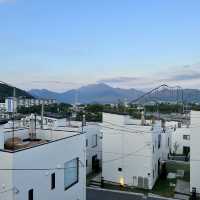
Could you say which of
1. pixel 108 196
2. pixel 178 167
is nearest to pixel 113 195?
pixel 108 196

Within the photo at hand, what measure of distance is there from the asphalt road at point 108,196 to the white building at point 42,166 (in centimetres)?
448

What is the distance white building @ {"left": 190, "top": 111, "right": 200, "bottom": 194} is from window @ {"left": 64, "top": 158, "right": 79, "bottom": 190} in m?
8.79

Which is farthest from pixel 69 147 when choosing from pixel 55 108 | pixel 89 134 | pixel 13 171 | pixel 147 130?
pixel 55 108

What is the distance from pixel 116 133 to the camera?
24.2 meters

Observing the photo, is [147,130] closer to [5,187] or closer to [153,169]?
[153,169]

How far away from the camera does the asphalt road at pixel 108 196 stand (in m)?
20.5

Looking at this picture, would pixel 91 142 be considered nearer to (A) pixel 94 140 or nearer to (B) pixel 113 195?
(A) pixel 94 140

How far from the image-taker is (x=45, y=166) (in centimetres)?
1268

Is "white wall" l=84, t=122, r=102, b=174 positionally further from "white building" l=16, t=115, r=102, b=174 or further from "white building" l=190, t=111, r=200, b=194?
"white building" l=190, t=111, r=200, b=194

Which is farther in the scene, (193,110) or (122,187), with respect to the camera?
(122,187)

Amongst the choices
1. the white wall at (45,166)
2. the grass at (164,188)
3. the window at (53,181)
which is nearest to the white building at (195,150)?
the grass at (164,188)

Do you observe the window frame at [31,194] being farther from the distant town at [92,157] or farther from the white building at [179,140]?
the white building at [179,140]

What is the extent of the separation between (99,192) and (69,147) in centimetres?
802

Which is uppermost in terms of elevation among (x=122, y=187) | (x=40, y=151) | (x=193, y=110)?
(x=193, y=110)
